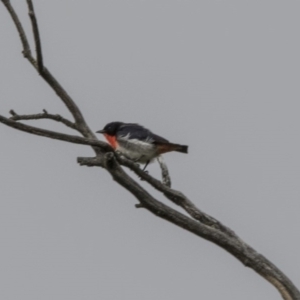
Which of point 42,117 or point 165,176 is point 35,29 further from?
point 165,176

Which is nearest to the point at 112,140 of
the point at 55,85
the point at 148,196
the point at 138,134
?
the point at 138,134

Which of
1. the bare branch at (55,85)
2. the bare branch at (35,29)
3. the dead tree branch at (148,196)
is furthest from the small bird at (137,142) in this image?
the bare branch at (35,29)

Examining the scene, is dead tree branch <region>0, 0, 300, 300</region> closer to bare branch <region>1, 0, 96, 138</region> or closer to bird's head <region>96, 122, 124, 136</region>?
bare branch <region>1, 0, 96, 138</region>

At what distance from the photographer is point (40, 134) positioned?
5.53 m

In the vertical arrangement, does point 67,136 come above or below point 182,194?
below

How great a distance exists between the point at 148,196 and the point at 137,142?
3382 mm

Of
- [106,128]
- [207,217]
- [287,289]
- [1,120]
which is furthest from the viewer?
[106,128]

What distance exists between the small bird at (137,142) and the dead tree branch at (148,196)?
8.52 feet

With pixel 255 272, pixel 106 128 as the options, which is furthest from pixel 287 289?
pixel 106 128

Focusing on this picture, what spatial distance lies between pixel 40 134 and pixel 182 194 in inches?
55.3

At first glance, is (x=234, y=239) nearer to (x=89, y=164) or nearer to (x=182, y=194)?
(x=182, y=194)

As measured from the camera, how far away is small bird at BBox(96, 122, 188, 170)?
9.08 metres

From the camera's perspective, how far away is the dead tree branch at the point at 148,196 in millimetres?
5699

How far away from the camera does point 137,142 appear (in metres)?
9.33
